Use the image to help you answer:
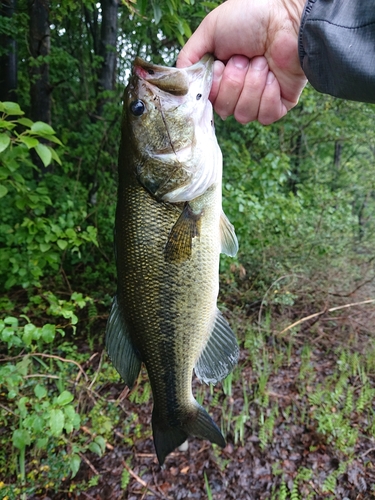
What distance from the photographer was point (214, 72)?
60.4 inches

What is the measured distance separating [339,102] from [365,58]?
703 cm

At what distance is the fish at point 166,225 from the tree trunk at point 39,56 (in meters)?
3.27

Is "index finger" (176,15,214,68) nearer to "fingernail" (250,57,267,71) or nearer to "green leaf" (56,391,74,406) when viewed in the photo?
"fingernail" (250,57,267,71)

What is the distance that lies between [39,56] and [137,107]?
3.48 m

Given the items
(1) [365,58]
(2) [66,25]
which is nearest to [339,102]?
(2) [66,25]

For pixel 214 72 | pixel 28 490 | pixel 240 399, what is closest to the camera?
pixel 214 72

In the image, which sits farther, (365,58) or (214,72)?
(214,72)

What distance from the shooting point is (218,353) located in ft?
5.55

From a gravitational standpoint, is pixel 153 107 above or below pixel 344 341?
above

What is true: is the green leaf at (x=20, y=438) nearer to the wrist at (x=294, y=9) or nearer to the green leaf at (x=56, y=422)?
the green leaf at (x=56, y=422)

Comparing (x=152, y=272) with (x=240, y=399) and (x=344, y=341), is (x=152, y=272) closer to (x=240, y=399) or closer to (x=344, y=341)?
(x=240, y=399)

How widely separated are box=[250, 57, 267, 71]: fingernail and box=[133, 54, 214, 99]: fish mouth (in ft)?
0.71

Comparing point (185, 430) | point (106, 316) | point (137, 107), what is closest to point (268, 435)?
point (185, 430)

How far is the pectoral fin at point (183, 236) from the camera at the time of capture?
4.76ft
